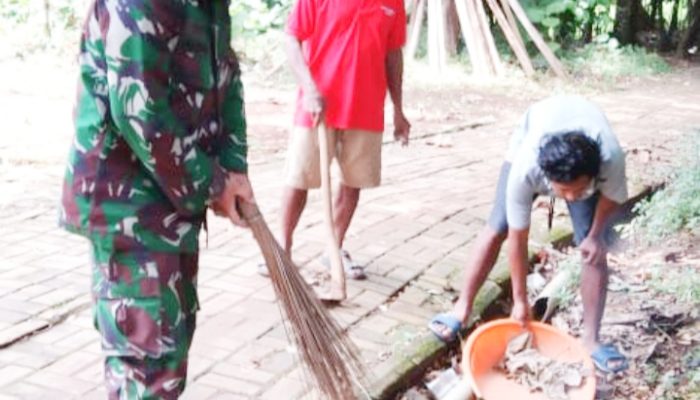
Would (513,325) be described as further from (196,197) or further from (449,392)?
(196,197)

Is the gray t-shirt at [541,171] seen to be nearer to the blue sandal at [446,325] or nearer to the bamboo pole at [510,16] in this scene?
the blue sandal at [446,325]

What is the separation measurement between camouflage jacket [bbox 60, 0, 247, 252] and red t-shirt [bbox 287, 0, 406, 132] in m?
1.58

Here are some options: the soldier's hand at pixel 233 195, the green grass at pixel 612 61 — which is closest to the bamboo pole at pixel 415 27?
the green grass at pixel 612 61

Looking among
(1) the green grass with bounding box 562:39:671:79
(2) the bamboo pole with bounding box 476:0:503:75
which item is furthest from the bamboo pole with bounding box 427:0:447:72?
(1) the green grass with bounding box 562:39:671:79

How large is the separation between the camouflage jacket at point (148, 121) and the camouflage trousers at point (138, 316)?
5cm

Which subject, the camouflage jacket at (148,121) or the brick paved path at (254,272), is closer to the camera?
the camouflage jacket at (148,121)

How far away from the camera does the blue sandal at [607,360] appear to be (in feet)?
11.6

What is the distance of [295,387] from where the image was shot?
3008 mm

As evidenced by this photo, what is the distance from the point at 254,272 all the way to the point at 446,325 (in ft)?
3.28

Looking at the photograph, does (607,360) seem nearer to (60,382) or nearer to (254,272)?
(254,272)

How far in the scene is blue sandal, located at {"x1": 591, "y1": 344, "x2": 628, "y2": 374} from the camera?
11.6ft

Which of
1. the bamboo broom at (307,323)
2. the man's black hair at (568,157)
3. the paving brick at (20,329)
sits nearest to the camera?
the bamboo broom at (307,323)

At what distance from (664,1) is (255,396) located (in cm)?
1385

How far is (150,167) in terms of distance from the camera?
74.7 inches
